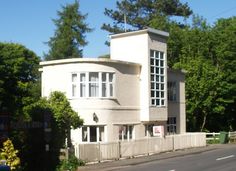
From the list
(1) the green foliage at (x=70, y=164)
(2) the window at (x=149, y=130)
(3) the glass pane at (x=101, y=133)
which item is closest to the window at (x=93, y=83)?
(3) the glass pane at (x=101, y=133)

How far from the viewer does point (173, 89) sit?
1796 inches

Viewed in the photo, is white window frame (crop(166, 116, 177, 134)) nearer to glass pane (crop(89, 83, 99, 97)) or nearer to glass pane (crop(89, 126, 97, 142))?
glass pane (crop(89, 126, 97, 142))

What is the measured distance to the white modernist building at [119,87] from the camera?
118 feet

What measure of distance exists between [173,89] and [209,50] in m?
14.4

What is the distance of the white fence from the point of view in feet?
92.4

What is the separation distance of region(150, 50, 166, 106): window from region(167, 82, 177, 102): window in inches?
146

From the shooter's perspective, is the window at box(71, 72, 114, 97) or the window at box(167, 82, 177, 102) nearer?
the window at box(71, 72, 114, 97)

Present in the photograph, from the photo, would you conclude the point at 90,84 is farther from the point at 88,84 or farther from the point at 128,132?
the point at 128,132

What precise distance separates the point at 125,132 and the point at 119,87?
134 inches

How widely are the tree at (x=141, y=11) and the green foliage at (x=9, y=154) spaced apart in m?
58.7

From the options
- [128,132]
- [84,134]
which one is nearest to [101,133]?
[84,134]

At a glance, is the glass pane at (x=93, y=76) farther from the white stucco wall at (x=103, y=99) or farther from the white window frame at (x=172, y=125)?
the white window frame at (x=172, y=125)

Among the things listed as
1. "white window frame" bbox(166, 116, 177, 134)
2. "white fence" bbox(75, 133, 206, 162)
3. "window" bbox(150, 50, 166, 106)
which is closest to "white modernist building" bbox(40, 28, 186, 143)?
"window" bbox(150, 50, 166, 106)

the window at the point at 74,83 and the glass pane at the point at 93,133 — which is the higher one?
the window at the point at 74,83
